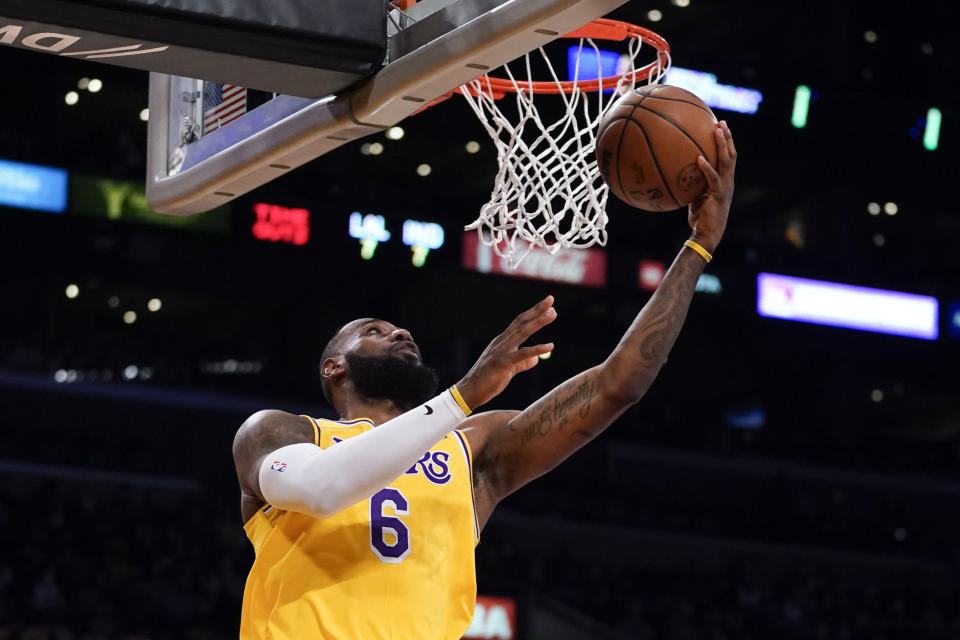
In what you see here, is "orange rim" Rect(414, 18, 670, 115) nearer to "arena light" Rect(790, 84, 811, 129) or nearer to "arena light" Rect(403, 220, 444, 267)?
"arena light" Rect(403, 220, 444, 267)

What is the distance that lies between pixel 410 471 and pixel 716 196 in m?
0.94

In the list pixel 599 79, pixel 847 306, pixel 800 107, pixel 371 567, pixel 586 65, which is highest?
pixel 800 107

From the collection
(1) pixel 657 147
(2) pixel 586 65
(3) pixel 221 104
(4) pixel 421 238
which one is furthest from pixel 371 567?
(4) pixel 421 238

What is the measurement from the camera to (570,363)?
72.3ft

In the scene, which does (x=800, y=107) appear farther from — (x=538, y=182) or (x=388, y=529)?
(x=388, y=529)

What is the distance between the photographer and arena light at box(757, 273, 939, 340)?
16250 millimetres

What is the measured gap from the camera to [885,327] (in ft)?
55.5

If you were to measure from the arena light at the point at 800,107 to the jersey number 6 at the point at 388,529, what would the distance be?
46.8 feet

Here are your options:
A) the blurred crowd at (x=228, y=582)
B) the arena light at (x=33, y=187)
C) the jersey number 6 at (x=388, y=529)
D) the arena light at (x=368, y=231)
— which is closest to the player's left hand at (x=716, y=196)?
the jersey number 6 at (x=388, y=529)

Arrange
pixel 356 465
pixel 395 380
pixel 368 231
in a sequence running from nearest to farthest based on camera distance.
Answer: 1. pixel 356 465
2. pixel 395 380
3. pixel 368 231

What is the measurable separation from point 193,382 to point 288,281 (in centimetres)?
175

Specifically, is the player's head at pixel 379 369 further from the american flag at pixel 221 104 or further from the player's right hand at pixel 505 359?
the american flag at pixel 221 104

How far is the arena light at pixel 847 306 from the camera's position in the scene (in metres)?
16.2

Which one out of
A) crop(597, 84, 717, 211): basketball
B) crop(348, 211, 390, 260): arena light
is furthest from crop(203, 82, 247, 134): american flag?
crop(348, 211, 390, 260): arena light
